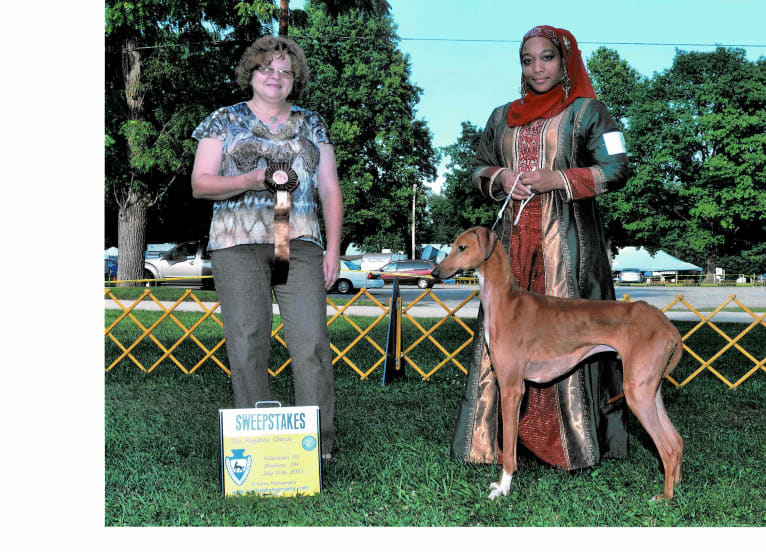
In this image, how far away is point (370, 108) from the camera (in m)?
24.1

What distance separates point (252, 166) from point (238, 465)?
4.30ft

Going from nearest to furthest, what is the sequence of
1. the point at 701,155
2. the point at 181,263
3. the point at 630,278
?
the point at 181,263 → the point at 701,155 → the point at 630,278

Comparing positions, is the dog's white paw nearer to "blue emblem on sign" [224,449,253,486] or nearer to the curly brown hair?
"blue emblem on sign" [224,449,253,486]

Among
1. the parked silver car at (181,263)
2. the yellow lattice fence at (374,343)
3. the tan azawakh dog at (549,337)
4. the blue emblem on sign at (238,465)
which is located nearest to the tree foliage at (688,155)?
the parked silver car at (181,263)

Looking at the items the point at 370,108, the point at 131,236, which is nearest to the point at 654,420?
the point at 131,236

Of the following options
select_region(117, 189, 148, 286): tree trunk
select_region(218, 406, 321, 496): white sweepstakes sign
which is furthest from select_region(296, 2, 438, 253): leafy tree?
select_region(218, 406, 321, 496): white sweepstakes sign

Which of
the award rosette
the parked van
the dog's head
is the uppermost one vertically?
the award rosette

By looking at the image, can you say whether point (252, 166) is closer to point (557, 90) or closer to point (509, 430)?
point (557, 90)

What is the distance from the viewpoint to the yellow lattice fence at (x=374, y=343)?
6.28 metres

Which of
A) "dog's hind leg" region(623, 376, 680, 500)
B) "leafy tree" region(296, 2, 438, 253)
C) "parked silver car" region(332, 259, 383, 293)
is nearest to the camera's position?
"dog's hind leg" region(623, 376, 680, 500)

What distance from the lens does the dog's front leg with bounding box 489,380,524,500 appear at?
286 centimetres

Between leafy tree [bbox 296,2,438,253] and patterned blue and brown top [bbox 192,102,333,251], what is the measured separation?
1988 cm

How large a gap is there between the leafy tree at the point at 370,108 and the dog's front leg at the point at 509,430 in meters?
20.3

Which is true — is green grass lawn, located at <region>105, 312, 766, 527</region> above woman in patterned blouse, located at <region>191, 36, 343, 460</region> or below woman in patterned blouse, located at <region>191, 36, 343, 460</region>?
below
